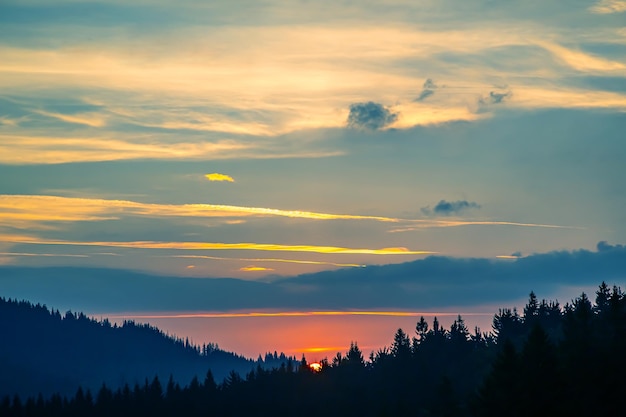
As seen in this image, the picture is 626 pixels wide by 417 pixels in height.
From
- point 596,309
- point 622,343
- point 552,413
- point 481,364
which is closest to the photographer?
point 552,413

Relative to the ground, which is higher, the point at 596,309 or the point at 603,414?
the point at 596,309

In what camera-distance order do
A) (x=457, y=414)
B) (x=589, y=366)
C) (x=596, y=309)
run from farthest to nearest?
1. (x=596, y=309)
2. (x=457, y=414)
3. (x=589, y=366)

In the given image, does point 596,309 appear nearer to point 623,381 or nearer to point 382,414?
point 382,414

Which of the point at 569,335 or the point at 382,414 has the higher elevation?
the point at 569,335

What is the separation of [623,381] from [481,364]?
10312 cm

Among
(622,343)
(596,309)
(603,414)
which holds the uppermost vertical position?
(596,309)

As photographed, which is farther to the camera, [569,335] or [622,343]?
[569,335]

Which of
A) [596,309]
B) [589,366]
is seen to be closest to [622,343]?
[589,366]

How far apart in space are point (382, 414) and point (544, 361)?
42.9 m

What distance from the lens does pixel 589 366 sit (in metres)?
96.8

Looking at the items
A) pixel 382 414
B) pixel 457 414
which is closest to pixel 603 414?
pixel 457 414

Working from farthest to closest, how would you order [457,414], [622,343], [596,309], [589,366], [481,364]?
[481,364] → [596,309] → [457,414] → [622,343] → [589,366]

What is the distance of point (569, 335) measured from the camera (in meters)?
117

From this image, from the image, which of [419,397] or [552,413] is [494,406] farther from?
[419,397]
